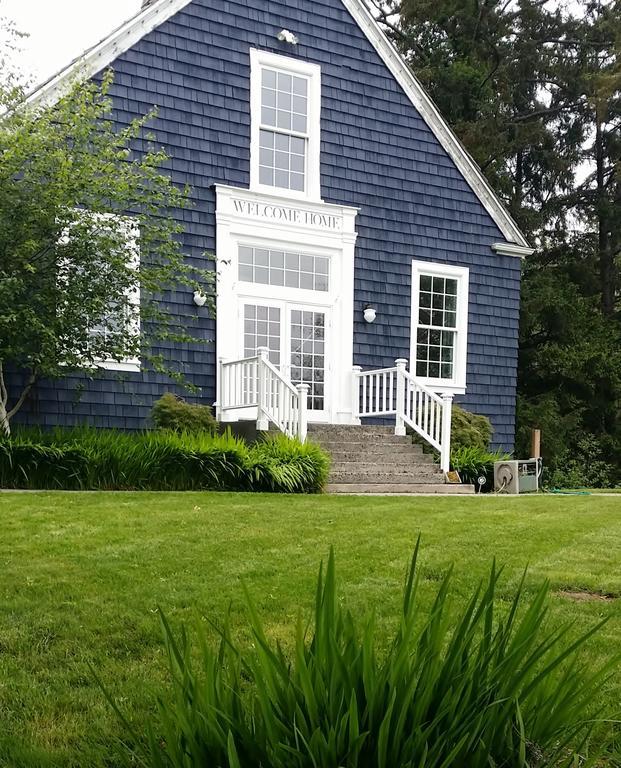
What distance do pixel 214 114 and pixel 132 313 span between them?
3726 mm

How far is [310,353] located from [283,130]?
3.53 meters

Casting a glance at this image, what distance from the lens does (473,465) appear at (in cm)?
1161

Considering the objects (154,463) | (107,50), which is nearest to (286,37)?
(107,50)

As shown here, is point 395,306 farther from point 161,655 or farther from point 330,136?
point 161,655

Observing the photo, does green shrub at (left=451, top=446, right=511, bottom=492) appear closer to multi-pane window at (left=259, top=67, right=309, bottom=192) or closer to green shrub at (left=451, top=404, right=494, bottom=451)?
green shrub at (left=451, top=404, right=494, bottom=451)

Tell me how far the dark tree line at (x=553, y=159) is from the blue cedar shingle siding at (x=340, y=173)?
14.7 feet

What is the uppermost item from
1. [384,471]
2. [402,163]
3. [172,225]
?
[402,163]

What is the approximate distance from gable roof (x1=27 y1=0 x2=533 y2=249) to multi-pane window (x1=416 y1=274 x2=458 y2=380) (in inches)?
54.8

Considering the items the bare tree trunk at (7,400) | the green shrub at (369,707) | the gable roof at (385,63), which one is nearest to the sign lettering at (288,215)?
the gable roof at (385,63)

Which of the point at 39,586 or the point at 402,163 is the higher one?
the point at 402,163

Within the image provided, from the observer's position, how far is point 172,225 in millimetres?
10375

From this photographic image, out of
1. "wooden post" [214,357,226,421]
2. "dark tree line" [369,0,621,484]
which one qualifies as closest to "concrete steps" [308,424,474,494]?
"wooden post" [214,357,226,421]

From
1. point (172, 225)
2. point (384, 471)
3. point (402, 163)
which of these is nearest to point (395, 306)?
point (402, 163)

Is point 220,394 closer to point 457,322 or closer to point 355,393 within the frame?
point 355,393
